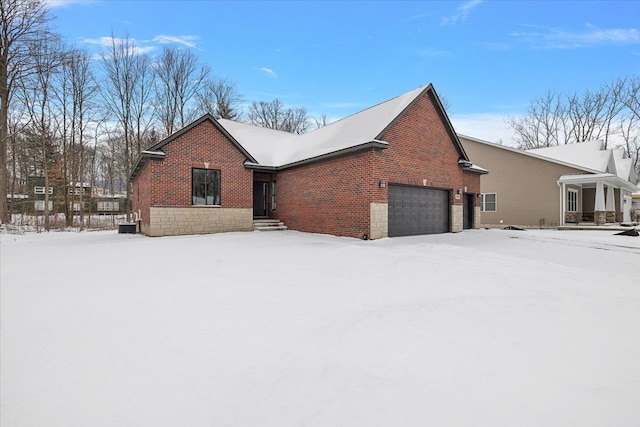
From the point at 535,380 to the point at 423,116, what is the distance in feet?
45.2

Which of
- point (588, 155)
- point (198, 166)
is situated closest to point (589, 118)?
point (588, 155)

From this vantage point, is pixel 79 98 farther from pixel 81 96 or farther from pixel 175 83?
pixel 175 83

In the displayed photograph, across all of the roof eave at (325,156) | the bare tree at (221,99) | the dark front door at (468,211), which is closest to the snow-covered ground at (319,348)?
the roof eave at (325,156)

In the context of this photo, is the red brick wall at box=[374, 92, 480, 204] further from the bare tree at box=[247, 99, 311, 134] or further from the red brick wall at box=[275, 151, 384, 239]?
the bare tree at box=[247, 99, 311, 134]

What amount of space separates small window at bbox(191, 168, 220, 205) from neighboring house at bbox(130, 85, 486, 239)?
46 millimetres

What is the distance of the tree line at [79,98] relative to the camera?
62.4ft

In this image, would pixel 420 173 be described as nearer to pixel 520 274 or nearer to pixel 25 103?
pixel 520 274

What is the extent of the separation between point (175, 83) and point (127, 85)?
13.1ft

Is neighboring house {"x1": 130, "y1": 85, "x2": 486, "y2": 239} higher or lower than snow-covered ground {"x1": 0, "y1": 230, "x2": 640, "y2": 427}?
higher

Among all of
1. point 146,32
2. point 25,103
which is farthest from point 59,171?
point 146,32

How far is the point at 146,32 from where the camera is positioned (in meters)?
24.0

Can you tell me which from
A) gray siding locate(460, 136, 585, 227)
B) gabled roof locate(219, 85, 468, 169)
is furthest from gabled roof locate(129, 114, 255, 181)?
gray siding locate(460, 136, 585, 227)

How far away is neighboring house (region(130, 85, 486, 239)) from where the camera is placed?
12.7 meters

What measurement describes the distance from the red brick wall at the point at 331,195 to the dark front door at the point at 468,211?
897cm
